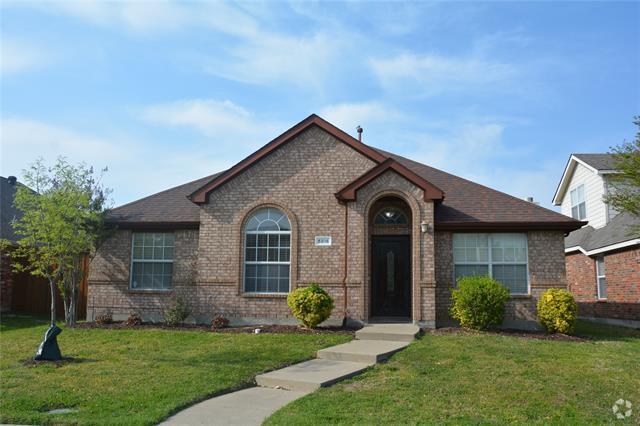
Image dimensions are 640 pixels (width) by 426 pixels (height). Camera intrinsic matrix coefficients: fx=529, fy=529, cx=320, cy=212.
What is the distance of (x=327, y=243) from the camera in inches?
603

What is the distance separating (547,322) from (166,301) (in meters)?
11.0

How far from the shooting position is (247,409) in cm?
732

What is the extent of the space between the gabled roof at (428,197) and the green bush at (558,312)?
7.06ft

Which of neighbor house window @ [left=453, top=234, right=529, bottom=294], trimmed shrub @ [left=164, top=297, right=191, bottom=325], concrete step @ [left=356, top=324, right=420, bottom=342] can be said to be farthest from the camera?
trimmed shrub @ [left=164, top=297, right=191, bottom=325]

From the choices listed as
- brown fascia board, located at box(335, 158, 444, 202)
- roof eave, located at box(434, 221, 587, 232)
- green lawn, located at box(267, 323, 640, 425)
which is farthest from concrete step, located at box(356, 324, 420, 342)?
Result: brown fascia board, located at box(335, 158, 444, 202)

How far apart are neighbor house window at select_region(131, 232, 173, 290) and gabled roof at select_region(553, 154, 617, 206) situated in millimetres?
16821

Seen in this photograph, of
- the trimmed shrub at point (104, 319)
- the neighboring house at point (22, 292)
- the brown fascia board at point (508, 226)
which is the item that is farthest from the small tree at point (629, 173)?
the neighboring house at point (22, 292)

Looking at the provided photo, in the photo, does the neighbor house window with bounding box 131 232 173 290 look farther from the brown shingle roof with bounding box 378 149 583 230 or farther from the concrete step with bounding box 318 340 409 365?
the brown shingle roof with bounding box 378 149 583 230

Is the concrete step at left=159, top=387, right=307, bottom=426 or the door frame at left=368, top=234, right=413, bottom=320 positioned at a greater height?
the door frame at left=368, top=234, right=413, bottom=320

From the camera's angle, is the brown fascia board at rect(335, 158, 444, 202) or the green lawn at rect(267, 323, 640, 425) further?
the brown fascia board at rect(335, 158, 444, 202)

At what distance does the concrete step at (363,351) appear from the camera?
33.8 ft

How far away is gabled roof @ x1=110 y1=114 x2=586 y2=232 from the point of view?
588 inches

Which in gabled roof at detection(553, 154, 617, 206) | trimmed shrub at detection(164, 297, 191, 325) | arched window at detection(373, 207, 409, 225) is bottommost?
trimmed shrub at detection(164, 297, 191, 325)

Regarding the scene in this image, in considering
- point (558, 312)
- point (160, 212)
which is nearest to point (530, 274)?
point (558, 312)
